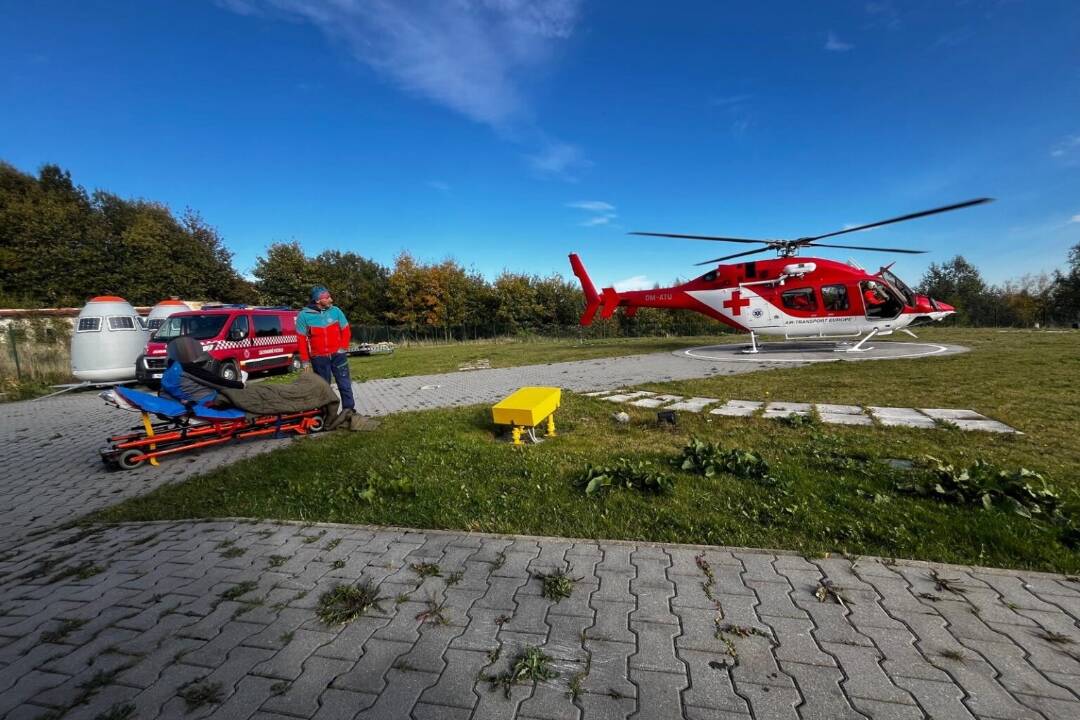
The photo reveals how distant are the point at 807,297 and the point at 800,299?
0.59 feet

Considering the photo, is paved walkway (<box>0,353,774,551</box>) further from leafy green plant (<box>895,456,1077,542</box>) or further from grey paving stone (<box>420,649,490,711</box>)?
leafy green plant (<box>895,456,1077,542</box>)

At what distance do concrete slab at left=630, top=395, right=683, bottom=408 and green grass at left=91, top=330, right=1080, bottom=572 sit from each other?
51 cm

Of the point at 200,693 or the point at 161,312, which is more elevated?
the point at 161,312

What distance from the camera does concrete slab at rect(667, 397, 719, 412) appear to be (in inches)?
251

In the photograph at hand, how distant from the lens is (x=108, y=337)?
40.4 ft

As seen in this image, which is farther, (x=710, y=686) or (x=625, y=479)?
(x=625, y=479)

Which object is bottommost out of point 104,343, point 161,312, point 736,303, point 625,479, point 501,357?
point 625,479

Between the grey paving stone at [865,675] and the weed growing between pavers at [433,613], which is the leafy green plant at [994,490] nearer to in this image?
the grey paving stone at [865,675]

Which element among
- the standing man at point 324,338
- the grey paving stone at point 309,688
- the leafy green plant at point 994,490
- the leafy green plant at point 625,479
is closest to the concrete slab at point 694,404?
the leafy green plant at point 625,479

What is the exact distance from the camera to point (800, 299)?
40.5ft

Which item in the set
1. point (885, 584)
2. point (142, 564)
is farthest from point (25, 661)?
point (885, 584)

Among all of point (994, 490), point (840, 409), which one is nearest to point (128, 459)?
point (994, 490)

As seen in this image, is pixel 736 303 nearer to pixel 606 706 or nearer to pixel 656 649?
pixel 656 649

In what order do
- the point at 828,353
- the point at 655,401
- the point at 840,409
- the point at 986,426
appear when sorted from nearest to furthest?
the point at 986,426
the point at 840,409
the point at 655,401
the point at 828,353
